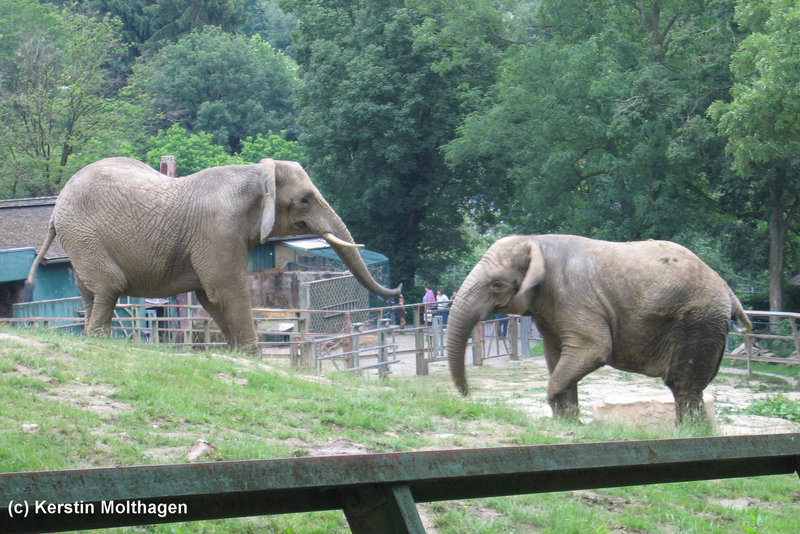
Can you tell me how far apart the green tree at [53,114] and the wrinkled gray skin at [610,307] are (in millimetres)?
27545

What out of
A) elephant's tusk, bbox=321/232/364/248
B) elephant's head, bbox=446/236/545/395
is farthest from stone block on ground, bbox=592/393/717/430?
elephant's tusk, bbox=321/232/364/248

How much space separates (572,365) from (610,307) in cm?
72

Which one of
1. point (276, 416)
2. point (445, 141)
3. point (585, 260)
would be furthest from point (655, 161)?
point (276, 416)

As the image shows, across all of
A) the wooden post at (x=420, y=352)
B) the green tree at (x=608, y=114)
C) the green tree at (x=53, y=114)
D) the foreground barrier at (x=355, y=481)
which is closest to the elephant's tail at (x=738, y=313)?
the foreground barrier at (x=355, y=481)

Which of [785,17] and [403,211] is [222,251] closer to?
[785,17]

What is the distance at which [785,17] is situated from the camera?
1925 centimetres

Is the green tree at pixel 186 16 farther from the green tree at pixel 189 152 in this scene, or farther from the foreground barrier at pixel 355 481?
the foreground barrier at pixel 355 481

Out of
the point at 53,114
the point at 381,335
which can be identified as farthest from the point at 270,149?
the point at 381,335

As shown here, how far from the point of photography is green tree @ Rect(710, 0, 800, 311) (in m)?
19.1

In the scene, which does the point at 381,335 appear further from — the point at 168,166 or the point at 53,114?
the point at 53,114

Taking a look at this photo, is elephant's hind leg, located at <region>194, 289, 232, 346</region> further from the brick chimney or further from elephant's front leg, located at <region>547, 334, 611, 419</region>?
the brick chimney

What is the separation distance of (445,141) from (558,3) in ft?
27.6

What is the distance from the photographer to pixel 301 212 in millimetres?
12062

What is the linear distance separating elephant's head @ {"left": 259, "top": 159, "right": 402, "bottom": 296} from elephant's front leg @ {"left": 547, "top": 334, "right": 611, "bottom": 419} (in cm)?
266
